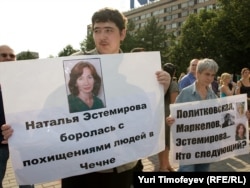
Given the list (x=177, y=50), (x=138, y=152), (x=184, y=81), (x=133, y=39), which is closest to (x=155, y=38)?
(x=133, y=39)

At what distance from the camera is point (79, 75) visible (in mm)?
2252

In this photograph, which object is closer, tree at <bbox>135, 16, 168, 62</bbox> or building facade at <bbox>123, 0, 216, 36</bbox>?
tree at <bbox>135, 16, 168, 62</bbox>

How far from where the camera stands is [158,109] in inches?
104

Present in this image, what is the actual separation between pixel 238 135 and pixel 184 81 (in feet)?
7.29

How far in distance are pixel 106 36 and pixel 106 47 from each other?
111mm

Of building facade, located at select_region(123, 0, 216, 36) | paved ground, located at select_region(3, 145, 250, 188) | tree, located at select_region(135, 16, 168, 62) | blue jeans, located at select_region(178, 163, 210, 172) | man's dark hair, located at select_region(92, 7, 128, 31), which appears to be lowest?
paved ground, located at select_region(3, 145, 250, 188)

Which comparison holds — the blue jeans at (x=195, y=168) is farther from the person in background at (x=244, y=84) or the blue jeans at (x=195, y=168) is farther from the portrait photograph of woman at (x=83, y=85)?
the person in background at (x=244, y=84)

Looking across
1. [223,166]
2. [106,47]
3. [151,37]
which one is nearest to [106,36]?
[106,47]

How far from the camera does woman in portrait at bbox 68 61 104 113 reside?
7.32ft

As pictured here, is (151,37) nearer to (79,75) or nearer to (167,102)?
(167,102)

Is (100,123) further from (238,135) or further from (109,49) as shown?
(238,135)

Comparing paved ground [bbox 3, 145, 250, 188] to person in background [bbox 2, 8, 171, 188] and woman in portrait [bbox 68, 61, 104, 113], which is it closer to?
person in background [bbox 2, 8, 171, 188]

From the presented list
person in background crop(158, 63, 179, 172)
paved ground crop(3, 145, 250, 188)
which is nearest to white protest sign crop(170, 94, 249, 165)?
person in background crop(158, 63, 179, 172)

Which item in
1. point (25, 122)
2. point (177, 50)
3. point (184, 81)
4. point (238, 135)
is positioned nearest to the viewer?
point (25, 122)
